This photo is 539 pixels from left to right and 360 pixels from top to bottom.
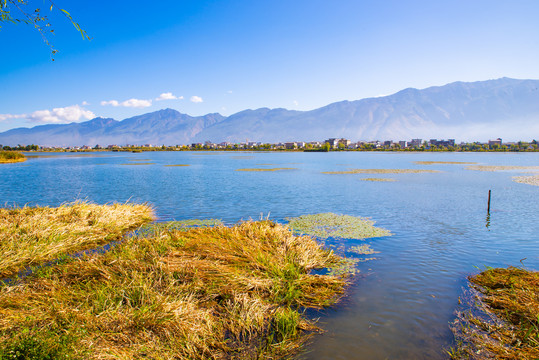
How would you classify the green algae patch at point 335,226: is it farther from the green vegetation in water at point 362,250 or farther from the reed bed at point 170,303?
Answer: the reed bed at point 170,303

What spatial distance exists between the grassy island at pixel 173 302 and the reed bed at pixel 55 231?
38 cm

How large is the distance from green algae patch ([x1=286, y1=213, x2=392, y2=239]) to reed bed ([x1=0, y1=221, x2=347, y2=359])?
564 centimetres

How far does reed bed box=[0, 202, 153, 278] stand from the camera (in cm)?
1207

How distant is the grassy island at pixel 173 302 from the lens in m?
6.52

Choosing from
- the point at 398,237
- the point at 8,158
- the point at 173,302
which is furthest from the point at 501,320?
the point at 8,158

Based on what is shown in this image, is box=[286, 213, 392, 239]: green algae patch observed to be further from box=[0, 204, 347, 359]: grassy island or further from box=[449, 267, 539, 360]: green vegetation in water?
box=[449, 267, 539, 360]: green vegetation in water

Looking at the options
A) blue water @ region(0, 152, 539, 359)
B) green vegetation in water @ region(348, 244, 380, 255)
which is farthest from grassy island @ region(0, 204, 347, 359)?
green vegetation in water @ region(348, 244, 380, 255)

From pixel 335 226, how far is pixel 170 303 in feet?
44.1

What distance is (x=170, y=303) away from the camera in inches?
306

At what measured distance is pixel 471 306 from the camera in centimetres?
953

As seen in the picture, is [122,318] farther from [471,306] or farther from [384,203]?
[384,203]

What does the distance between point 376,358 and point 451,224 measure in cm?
1650

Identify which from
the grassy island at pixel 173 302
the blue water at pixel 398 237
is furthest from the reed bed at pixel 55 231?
the blue water at pixel 398 237

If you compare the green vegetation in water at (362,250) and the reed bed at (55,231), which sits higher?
the reed bed at (55,231)
